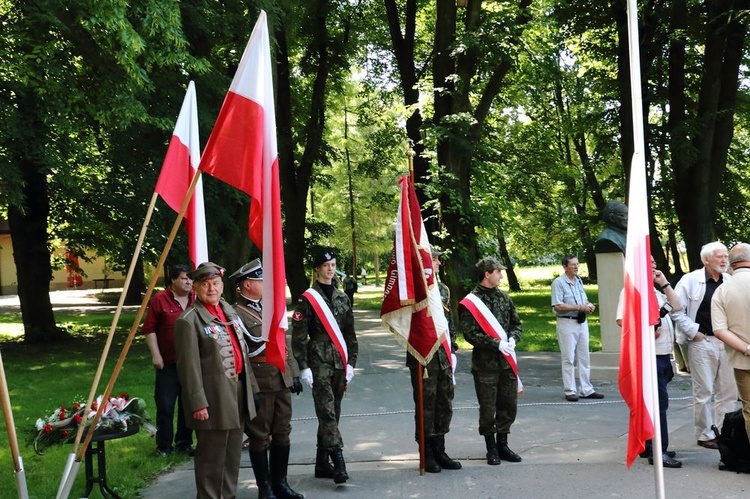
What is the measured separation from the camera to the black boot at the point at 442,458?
24.9 ft

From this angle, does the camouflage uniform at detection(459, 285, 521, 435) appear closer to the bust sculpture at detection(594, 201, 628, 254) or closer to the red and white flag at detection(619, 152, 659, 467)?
the red and white flag at detection(619, 152, 659, 467)

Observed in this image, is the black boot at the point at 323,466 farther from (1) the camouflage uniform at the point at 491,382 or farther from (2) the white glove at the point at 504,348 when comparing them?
(2) the white glove at the point at 504,348

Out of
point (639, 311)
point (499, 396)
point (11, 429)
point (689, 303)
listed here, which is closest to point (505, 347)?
point (499, 396)

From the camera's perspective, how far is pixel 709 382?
815cm

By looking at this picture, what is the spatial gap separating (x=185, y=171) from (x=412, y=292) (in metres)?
2.36

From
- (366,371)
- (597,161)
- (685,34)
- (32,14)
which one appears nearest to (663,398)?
(366,371)

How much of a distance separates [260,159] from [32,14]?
9684mm

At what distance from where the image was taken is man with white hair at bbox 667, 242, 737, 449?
8070mm

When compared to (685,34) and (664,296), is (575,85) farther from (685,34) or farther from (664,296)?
(664,296)

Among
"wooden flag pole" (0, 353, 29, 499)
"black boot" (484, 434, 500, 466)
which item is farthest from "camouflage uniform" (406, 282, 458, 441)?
"wooden flag pole" (0, 353, 29, 499)

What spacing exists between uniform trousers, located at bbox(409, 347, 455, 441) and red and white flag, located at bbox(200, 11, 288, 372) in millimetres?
2347

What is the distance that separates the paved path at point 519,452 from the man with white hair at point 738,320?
86cm

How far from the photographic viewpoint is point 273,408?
6.83 metres

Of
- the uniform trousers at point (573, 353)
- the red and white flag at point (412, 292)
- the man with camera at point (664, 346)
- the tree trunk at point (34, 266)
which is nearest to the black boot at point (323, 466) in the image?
the red and white flag at point (412, 292)
